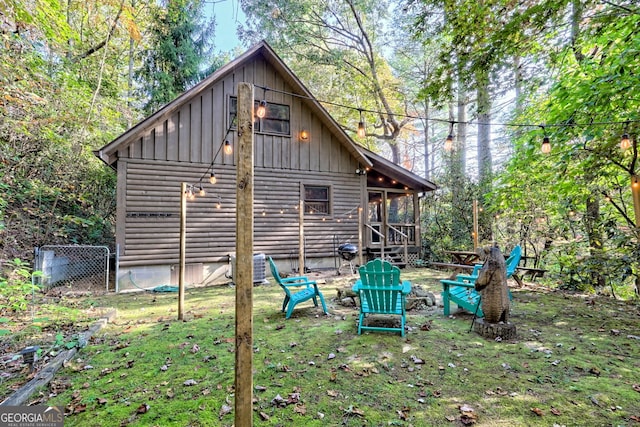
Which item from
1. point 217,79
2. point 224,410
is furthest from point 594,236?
point 217,79

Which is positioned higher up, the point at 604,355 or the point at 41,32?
the point at 41,32

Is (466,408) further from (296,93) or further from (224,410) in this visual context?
(296,93)

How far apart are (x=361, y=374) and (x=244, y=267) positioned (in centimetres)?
193

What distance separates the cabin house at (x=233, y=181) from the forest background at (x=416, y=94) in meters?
2.06

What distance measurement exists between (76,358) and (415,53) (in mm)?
19955

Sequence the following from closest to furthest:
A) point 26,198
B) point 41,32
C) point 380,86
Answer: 1. point 41,32
2. point 26,198
3. point 380,86

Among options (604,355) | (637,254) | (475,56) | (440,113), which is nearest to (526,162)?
(637,254)

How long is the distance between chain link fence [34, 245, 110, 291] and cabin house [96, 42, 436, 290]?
1090mm

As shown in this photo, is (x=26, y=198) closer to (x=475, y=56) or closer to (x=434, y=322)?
(x=434, y=322)

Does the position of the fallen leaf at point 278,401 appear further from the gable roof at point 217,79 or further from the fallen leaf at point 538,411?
the gable roof at point 217,79

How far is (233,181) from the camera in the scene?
9148 mm

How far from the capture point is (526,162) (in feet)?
22.1

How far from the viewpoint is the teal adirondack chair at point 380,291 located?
165 inches

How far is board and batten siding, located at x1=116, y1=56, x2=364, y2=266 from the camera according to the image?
316 inches
